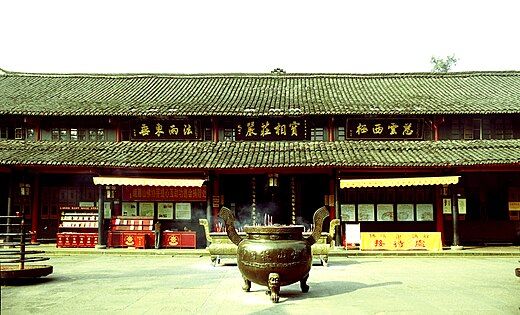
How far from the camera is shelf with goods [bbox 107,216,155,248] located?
16.2 m

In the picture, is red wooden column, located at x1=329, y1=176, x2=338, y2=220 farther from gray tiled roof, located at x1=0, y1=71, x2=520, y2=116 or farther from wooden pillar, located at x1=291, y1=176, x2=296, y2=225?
gray tiled roof, located at x1=0, y1=71, x2=520, y2=116

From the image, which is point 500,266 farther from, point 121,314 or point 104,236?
point 104,236

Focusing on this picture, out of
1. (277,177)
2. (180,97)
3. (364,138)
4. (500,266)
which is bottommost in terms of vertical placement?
(500,266)

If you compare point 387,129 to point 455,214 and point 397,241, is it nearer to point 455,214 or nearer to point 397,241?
point 455,214

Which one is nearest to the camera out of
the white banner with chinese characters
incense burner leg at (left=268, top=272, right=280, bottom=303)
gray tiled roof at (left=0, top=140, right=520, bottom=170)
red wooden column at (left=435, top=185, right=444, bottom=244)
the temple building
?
incense burner leg at (left=268, top=272, right=280, bottom=303)

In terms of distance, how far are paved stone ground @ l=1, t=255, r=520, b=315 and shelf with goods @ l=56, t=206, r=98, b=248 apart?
378cm

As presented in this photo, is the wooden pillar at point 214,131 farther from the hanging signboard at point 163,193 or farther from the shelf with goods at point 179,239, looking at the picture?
the shelf with goods at point 179,239

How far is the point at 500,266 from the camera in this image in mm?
12172

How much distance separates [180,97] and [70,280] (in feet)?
34.5

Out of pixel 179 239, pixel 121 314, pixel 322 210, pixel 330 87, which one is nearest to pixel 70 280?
pixel 121 314

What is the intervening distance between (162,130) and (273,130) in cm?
388

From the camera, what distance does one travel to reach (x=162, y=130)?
58.9ft

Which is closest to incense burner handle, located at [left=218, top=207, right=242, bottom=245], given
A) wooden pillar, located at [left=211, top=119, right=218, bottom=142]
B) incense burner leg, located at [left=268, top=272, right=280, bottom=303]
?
incense burner leg, located at [left=268, top=272, right=280, bottom=303]
